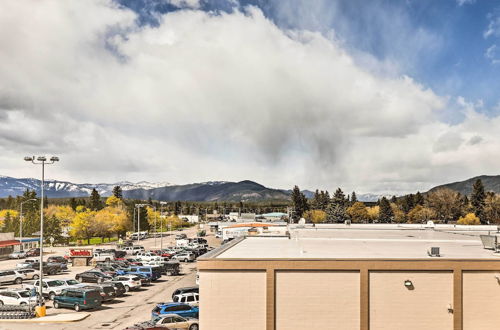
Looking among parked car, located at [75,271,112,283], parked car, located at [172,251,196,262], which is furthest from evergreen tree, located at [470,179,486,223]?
parked car, located at [75,271,112,283]

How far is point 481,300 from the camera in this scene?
1980 cm

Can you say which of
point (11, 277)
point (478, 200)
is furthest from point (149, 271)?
point (478, 200)

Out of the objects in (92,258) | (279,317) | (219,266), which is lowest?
(92,258)

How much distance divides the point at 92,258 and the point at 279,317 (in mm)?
46051

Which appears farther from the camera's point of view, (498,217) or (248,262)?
(498,217)

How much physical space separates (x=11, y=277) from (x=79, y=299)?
1778 cm

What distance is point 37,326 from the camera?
2725cm

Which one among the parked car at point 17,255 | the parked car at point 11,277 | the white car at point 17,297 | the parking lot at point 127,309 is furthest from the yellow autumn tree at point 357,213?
the white car at point 17,297

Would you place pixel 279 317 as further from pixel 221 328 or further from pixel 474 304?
pixel 474 304

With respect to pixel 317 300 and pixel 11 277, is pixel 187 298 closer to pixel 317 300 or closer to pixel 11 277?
pixel 317 300

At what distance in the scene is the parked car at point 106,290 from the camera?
1319 inches

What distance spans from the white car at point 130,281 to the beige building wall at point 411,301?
82.6ft

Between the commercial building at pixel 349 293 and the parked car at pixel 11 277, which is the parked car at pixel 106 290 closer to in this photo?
the parked car at pixel 11 277

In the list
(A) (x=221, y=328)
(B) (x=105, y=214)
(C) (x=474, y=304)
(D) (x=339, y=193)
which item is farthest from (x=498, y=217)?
(A) (x=221, y=328)
